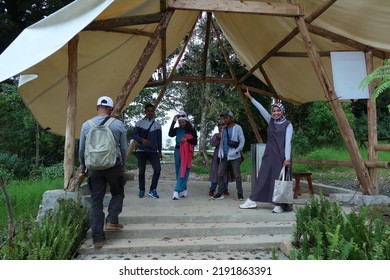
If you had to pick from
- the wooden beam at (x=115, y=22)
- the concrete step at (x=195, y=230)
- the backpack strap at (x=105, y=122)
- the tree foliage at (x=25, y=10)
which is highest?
the tree foliage at (x=25, y=10)

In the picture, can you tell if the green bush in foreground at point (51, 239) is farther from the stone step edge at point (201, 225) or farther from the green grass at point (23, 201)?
the green grass at point (23, 201)

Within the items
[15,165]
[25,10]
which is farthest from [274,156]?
[25,10]

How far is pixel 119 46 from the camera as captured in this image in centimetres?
743

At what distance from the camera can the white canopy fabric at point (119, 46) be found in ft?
15.1

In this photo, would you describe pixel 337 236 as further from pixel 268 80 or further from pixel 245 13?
pixel 268 80

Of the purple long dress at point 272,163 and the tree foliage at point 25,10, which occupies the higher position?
the tree foliage at point 25,10

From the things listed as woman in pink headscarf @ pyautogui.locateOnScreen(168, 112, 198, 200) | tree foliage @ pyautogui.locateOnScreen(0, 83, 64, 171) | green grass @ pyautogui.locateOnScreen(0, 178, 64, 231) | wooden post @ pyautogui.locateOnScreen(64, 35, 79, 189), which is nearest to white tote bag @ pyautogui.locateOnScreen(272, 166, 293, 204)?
woman in pink headscarf @ pyautogui.locateOnScreen(168, 112, 198, 200)

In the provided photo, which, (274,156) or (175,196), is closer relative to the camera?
(274,156)

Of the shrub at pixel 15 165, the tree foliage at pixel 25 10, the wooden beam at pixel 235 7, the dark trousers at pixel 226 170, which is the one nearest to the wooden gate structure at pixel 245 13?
the wooden beam at pixel 235 7

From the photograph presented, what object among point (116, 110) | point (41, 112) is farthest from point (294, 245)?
point (41, 112)

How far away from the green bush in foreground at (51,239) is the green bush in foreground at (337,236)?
221 cm

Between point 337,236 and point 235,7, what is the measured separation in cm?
405

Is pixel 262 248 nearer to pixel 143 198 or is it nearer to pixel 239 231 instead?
pixel 239 231

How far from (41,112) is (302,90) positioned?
6705 mm
